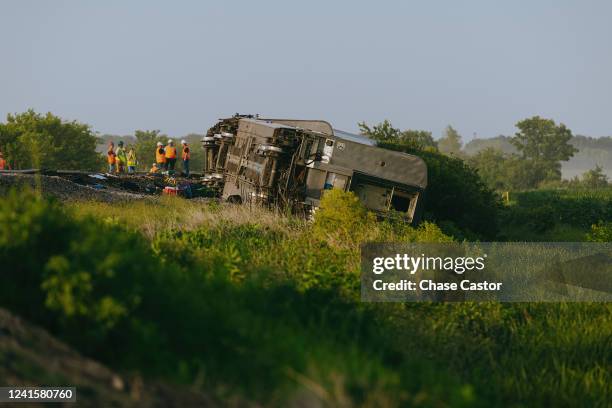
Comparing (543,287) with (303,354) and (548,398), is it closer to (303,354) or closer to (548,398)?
(548,398)

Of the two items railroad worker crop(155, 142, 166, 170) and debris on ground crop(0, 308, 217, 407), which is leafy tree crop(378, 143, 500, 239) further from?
debris on ground crop(0, 308, 217, 407)

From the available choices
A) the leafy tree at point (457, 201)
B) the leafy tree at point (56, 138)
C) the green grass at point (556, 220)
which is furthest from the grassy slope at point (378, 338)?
the leafy tree at point (56, 138)

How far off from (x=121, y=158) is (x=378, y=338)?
27582mm

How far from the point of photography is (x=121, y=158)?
115ft

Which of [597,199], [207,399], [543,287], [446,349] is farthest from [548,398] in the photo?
[597,199]

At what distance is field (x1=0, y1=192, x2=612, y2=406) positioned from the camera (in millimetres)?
6355

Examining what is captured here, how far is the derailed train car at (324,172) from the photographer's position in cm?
1728

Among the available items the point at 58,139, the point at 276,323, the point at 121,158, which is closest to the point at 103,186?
the point at 121,158

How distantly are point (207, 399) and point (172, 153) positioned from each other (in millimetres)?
29017

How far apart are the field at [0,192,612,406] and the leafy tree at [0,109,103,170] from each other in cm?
4334

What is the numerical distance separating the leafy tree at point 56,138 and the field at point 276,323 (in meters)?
43.3

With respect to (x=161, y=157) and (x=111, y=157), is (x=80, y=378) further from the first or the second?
(x=111, y=157)

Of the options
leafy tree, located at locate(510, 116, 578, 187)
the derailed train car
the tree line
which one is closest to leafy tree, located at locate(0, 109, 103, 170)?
the tree line

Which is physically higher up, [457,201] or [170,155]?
[457,201]
